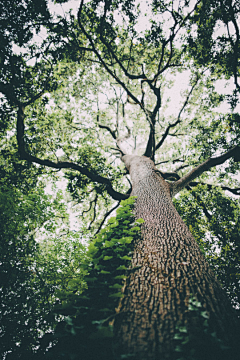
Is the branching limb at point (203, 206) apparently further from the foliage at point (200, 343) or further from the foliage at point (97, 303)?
the foliage at point (200, 343)

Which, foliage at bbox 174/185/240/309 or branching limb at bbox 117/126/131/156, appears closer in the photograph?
foliage at bbox 174/185/240/309

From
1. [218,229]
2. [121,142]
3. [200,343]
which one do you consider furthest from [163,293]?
[121,142]

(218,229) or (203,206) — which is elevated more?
(203,206)

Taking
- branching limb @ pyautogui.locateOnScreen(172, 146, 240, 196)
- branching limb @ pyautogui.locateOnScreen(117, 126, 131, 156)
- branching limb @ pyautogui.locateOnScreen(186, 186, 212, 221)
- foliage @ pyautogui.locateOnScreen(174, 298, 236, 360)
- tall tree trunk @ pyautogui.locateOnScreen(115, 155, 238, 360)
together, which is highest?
branching limb @ pyautogui.locateOnScreen(117, 126, 131, 156)

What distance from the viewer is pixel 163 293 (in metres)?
1.61

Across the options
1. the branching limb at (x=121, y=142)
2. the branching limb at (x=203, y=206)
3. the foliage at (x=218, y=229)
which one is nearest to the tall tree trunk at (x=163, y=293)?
the foliage at (x=218, y=229)

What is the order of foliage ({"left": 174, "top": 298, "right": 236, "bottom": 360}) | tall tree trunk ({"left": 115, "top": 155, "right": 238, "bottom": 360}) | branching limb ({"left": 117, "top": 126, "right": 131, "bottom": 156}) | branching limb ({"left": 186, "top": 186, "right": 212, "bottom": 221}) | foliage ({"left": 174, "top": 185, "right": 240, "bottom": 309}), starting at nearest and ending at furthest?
1. foliage ({"left": 174, "top": 298, "right": 236, "bottom": 360})
2. tall tree trunk ({"left": 115, "top": 155, "right": 238, "bottom": 360})
3. foliage ({"left": 174, "top": 185, "right": 240, "bottom": 309})
4. branching limb ({"left": 186, "top": 186, "right": 212, "bottom": 221})
5. branching limb ({"left": 117, "top": 126, "right": 131, "bottom": 156})

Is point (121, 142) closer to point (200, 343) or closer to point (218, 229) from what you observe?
point (218, 229)

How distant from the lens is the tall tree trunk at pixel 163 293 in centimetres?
128

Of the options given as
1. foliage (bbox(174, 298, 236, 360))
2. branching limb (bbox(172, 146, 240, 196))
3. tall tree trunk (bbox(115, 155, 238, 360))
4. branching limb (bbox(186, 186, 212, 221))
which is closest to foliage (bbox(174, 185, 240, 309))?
branching limb (bbox(186, 186, 212, 221))

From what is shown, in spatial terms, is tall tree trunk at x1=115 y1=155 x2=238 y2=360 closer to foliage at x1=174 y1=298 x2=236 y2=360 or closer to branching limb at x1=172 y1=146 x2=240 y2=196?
foliage at x1=174 y1=298 x2=236 y2=360

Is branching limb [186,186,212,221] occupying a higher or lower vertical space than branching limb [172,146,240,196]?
lower

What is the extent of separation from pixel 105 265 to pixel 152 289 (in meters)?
0.77

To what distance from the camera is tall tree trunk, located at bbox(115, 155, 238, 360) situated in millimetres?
1280
